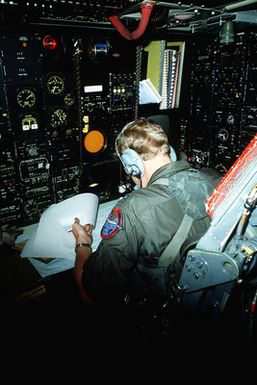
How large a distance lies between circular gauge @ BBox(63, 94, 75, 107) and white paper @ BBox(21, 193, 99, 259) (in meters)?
0.67

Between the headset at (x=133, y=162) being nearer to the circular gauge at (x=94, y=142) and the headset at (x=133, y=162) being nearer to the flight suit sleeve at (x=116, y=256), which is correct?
the flight suit sleeve at (x=116, y=256)

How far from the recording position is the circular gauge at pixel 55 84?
1880mm

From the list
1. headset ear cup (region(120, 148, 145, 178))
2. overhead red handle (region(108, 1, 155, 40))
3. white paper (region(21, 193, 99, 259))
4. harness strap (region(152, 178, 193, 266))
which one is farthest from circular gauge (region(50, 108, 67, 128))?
harness strap (region(152, 178, 193, 266))

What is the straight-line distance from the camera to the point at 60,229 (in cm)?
165

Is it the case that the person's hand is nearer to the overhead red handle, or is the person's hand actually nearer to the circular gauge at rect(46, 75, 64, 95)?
the circular gauge at rect(46, 75, 64, 95)

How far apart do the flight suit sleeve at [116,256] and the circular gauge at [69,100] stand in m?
1.13

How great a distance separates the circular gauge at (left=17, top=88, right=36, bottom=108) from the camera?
5.85 feet

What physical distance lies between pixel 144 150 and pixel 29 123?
911 mm

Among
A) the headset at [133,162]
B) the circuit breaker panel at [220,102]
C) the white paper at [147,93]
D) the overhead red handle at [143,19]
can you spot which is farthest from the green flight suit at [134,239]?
the circuit breaker panel at [220,102]

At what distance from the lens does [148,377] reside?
1.64 metres

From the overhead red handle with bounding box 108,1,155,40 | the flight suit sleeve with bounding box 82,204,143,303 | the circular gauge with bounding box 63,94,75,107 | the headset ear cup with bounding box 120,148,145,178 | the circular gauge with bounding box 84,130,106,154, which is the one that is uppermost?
the overhead red handle with bounding box 108,1,155,40

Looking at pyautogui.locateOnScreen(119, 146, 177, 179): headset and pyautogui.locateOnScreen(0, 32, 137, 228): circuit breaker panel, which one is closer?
pyautogui.locateOnScreen(119, 146, 177, 179): headset

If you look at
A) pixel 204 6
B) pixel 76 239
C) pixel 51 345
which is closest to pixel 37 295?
pixel 76 239

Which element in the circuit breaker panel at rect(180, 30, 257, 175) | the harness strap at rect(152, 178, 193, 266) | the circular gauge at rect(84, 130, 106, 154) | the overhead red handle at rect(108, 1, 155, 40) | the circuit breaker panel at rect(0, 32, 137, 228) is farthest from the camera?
the circuit breaker panel at rect(180, 30, 257, 175)
